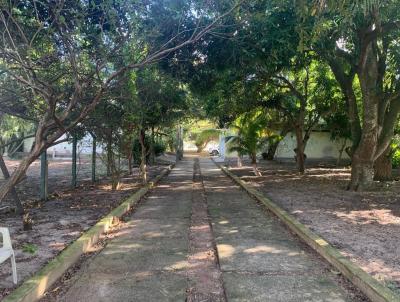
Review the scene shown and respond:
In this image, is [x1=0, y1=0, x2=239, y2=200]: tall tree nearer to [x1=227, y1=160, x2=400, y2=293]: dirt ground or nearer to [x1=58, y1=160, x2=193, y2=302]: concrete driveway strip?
[x1=58, y1=160, x2=193, y2=302]: concrete driveway strip

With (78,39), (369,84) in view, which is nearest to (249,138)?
(369,84)

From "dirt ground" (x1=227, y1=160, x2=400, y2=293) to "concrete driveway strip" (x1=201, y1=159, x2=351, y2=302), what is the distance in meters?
0.55

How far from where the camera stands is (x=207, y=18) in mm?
9758

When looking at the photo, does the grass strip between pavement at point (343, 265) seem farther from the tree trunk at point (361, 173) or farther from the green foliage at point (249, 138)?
the green foliage at point (249, 138)

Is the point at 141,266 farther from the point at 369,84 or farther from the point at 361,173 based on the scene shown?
the point at 369,84

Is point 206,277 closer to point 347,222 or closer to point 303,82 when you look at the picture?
point 347,222

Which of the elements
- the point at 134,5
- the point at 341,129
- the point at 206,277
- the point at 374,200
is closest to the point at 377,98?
the point at 374,200

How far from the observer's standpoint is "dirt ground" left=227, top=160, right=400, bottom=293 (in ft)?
21.7

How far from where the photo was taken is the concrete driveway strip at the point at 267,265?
18.0 feet

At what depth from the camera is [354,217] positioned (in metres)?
10.2

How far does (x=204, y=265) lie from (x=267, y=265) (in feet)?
2.85

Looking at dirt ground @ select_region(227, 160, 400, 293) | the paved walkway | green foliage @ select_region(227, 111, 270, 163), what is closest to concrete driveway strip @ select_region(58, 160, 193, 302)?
the paved walkway

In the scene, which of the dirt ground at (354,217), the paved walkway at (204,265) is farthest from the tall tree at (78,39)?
the dirt ground at (354,217)

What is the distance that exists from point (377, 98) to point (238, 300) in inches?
425
